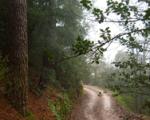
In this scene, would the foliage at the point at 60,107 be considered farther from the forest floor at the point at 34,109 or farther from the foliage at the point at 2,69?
the foliage at the point at 2,69

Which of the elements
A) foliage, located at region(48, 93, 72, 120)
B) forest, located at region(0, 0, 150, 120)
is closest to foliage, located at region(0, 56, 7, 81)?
forest, located at region(0, 0, 150, 120)

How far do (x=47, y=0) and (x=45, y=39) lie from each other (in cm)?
171

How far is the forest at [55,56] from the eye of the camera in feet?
14.2

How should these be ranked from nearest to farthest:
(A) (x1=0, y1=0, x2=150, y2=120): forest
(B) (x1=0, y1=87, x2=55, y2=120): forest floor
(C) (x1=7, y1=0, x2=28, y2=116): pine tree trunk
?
(A) (x1=0, y1=0, x2=150, y2=120): forest, (B) (x1=0, y1=87, x2=55, y2=120): forest floor, (C) (x1=7, y1=0, x2=28, y2=116): pine tree trunk

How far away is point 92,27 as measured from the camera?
2192cm

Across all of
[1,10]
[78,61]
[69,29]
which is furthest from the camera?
[78,61]

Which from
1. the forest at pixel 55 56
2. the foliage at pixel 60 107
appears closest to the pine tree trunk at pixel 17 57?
the forest at pixel 55 56

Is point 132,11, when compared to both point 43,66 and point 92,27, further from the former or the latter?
point 92,27

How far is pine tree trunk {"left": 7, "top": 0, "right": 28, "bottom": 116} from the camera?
28.0ft

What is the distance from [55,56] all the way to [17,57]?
460cm

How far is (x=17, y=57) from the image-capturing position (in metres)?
8.54

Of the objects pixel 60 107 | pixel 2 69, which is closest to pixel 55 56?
pixel 60 107

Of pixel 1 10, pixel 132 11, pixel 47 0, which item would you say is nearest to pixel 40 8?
pixel 47 0

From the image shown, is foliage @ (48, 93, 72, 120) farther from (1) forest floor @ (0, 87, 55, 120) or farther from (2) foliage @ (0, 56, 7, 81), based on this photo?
(2) foliage @ (0, 56, 7, 81)
